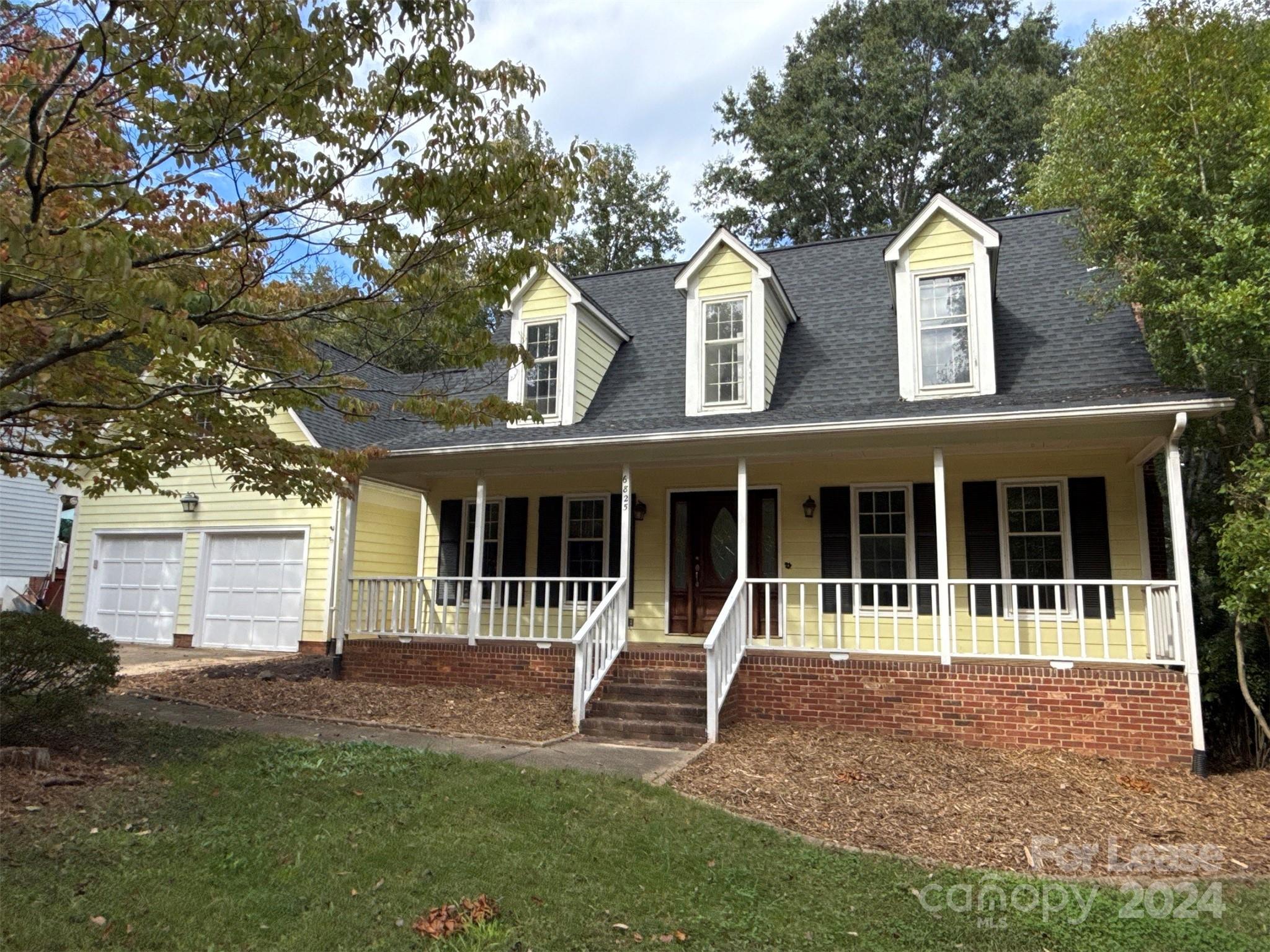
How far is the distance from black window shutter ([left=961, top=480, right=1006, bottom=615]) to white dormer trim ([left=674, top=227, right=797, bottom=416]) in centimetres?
285

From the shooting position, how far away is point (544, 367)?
488 inches

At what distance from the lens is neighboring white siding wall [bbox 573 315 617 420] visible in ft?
39.6

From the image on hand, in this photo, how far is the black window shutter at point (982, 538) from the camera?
9.91 metres

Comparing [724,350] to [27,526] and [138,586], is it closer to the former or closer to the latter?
[138,586]

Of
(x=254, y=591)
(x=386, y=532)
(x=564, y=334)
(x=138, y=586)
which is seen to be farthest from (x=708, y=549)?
(x=138, y=586)

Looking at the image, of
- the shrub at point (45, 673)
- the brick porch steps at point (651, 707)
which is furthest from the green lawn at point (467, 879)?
the brick porch steps at point (651, 707)

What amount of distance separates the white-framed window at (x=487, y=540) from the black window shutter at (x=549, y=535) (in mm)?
659

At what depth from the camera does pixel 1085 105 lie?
29.5 feet

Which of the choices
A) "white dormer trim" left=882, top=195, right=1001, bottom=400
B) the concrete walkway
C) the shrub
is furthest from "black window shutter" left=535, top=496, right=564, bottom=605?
the shrub

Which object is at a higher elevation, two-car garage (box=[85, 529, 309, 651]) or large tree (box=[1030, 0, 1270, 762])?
large tree (box=[1030, 0, 1270, 762])

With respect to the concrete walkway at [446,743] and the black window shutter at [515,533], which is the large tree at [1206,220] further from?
the black window shutter at [515,533]

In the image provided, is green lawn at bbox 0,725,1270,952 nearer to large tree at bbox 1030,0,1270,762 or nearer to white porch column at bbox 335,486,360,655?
large tree at bbox 1030,0,1270,762

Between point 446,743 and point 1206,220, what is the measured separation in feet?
28.4

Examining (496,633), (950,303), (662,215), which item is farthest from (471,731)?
(662,215)
